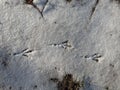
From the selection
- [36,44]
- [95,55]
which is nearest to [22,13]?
[36,44]

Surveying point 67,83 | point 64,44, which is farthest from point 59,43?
point 67,83

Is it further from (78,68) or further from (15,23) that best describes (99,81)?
(15,23)

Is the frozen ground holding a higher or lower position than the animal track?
higher

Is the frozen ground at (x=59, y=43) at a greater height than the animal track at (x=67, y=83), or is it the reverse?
the frozen ground at (x=59, y=43)

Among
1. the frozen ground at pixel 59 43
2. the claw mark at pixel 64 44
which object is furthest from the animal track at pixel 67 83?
the claw mark at pixel 64 44

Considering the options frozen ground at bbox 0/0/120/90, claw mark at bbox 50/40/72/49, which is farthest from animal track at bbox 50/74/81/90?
claw mark at bbox 50/40/72/49

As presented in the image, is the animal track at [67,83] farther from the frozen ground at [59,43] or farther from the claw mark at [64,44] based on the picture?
the claw mark at [64,44]

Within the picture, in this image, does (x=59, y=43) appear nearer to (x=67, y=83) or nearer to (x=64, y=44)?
(x=64, y=44)

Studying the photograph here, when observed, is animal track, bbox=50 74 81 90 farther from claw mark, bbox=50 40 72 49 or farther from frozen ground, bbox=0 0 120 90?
claw mark, bbox=50 40 72 49
